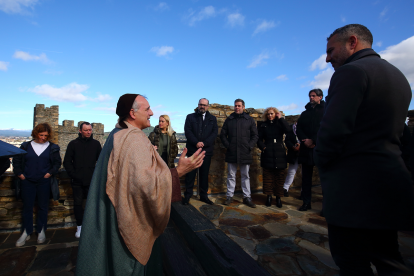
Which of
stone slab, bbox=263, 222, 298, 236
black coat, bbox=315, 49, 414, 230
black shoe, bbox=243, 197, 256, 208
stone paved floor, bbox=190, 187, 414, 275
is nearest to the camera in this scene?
black coat, bbox=315, 49, 414, 230

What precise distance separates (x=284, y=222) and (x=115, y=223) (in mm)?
2653

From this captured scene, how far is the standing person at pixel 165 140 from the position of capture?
4637 millimetres

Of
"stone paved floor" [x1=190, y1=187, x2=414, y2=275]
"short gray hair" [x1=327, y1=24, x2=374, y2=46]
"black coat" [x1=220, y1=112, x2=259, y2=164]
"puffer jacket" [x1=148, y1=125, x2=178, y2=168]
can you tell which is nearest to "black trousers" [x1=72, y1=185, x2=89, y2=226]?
"puffer jacket" [x1=148, y1=125, x2=178, y2=168]

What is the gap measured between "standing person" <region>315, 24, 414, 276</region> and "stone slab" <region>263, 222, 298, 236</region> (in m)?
1.74

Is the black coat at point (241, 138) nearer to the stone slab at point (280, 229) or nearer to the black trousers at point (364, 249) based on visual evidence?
the stone slab at point (280, 229)

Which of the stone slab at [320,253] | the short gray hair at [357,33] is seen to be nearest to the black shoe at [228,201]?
the stone slab at [320,253]

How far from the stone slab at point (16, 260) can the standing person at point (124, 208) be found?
239cm

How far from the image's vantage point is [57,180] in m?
4.09

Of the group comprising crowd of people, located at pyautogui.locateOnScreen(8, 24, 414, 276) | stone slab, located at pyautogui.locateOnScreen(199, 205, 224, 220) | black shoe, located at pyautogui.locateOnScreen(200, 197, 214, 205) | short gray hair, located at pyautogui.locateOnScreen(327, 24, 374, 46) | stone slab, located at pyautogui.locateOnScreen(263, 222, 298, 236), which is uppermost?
short gray hair, located at pyautogui.locateOnScreen(327, 24, 374, 46)

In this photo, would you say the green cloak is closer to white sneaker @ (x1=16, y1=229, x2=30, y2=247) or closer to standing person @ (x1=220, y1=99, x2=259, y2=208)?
standing person @ (x1=220, y1=99, x2=259, y2=208)

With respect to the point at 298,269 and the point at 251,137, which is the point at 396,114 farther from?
the point at 251,137

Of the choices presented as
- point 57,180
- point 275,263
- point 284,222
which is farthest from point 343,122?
point 57,180

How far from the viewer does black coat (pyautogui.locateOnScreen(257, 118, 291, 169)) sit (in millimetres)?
4191

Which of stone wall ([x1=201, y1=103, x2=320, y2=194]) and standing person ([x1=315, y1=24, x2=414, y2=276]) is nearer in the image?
standing person ([x1=315, y1=24, x2=414, y2=276])
